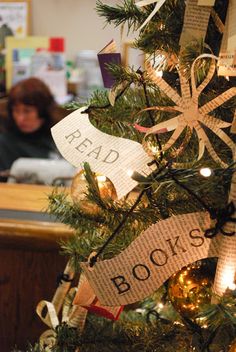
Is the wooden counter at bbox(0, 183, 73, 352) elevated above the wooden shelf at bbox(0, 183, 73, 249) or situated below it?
below

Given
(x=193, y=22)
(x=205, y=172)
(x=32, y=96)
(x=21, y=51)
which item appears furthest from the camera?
(x=21, y=51)

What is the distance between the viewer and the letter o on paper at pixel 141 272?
0.66 meters

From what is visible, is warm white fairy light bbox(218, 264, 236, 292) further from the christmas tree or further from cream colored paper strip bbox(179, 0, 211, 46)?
cream colored paper strip bbox(179, 0, 211, 46)

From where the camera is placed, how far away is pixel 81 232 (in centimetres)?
89

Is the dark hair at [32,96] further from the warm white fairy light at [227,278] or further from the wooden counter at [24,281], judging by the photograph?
the warm white fairy light at [227,278]

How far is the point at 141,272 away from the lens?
66 centimetres

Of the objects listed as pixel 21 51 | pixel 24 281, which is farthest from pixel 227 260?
pixel 21 51

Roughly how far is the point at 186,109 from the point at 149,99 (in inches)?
4.4

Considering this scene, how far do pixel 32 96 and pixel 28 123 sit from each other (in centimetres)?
15

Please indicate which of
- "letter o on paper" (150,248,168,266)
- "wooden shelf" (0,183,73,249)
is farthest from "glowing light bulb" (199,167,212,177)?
"wooden shelf" (0,183,73,249)

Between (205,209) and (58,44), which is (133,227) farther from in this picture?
(58,44)

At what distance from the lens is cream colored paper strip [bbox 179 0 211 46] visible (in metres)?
0.73

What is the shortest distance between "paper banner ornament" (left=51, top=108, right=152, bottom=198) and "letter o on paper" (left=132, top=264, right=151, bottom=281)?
106 mm

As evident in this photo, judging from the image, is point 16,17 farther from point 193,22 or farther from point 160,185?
point 160,185
